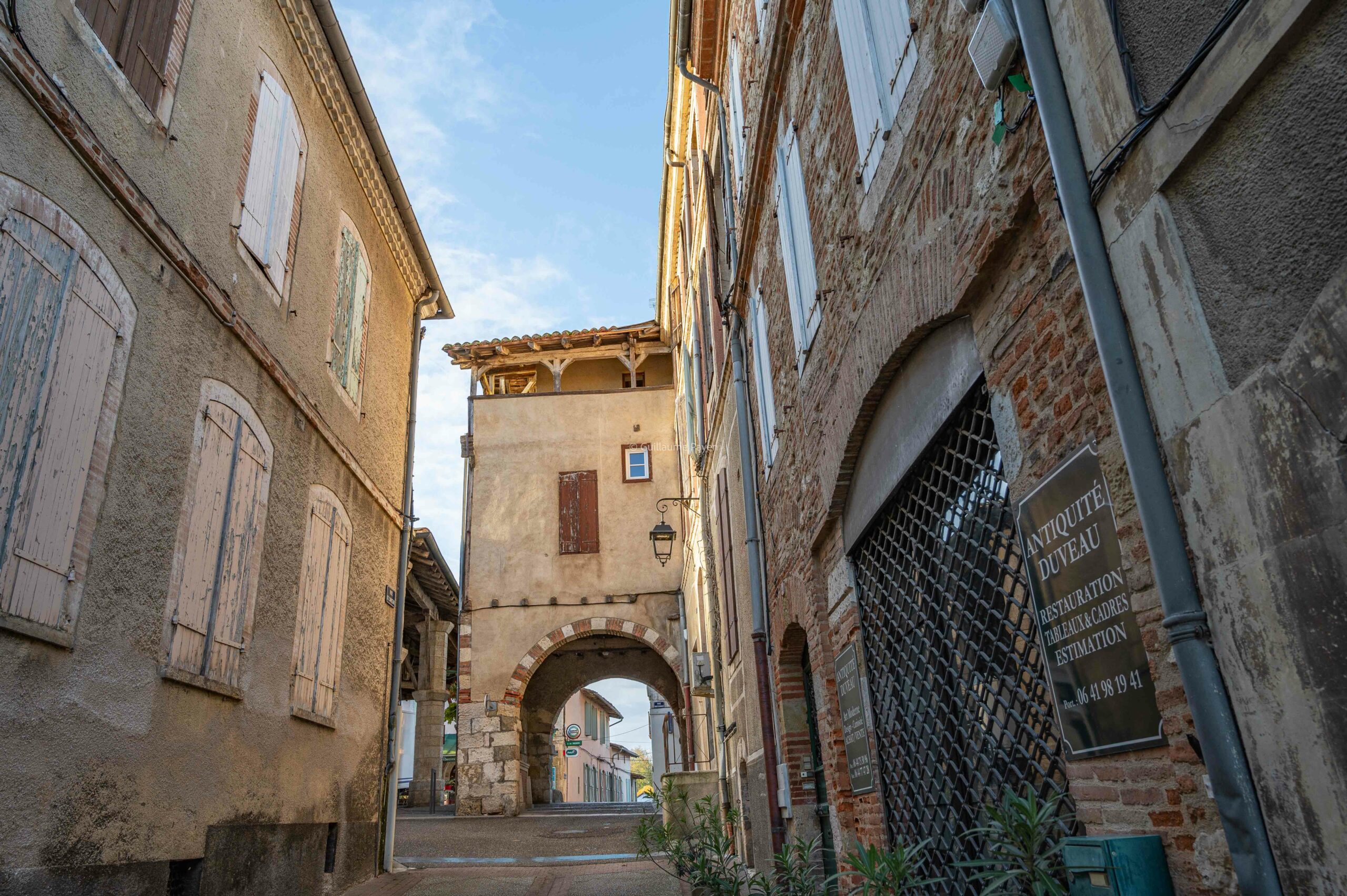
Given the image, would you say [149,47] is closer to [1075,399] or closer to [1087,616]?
[1075,399]

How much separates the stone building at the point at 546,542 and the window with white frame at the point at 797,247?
39.1 ft

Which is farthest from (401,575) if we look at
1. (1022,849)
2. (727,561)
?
(1022,849)

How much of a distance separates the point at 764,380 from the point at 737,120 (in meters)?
2.49

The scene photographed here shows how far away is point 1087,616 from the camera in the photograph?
2449 millimetres

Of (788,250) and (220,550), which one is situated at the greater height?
(788,250)

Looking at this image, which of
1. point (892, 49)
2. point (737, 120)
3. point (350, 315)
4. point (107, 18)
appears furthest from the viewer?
point (350, 315)

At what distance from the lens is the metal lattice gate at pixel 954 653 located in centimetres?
311

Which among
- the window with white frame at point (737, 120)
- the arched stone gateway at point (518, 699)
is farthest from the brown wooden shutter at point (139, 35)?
the arched stone gateway at point (518, 699)

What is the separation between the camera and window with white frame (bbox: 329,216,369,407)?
8273 mm

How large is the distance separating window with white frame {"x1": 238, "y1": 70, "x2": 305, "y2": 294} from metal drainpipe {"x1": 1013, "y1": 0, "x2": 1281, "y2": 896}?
541cm

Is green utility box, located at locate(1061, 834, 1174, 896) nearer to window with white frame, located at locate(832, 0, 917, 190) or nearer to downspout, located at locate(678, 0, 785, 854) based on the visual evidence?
window with white frame, located at locate(832, 0, 917, 190)

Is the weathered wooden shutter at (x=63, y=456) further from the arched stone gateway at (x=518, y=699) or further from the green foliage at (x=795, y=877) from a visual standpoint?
the arched stone gateway at (x=518, y=699)

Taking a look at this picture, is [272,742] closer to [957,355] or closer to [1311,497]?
[957,355]

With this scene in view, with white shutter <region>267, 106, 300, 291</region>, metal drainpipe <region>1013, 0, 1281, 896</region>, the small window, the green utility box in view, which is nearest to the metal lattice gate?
the green utility box
